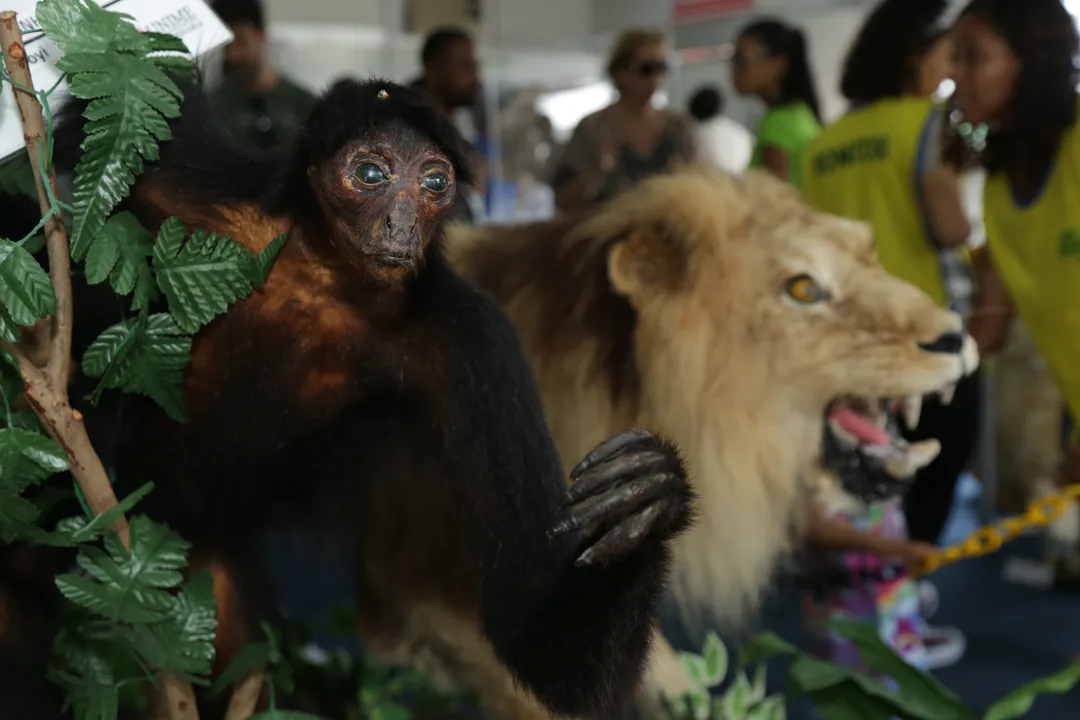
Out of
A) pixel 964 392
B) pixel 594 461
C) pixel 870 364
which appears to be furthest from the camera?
pixel 964 392

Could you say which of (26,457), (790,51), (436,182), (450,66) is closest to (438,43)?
(450,66)

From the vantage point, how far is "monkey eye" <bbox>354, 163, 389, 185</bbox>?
0.64m

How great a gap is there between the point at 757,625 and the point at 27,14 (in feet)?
3.15

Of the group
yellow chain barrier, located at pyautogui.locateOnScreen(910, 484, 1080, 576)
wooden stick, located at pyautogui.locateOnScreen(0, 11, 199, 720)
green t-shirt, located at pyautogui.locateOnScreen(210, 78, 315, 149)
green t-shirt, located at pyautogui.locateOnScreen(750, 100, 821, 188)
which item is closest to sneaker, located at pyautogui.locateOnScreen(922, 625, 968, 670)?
yellow chain barrier, located at pyautogui.locateOnScreen(910, 484, 1080, 576)

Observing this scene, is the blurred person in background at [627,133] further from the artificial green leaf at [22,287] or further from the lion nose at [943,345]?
the artificial green leaf at [22,287]

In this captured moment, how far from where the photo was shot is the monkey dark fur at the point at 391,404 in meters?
0.64

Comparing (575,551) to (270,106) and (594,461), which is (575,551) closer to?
(594,461)

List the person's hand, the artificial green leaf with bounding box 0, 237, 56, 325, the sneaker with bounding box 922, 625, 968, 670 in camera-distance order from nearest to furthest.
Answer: the artificial green leaf with bounding box 0, 237, 56, 325, the person's hand, the sneaker with bounding box 922, 625, 968, 670

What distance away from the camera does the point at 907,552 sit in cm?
130

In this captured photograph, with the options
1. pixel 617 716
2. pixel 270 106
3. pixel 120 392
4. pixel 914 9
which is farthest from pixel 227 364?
pixel 914 9

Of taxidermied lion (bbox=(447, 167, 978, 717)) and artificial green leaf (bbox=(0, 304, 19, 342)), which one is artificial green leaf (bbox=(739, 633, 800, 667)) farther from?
artificial green leaf (bbox=(0, 304, 19, 342))

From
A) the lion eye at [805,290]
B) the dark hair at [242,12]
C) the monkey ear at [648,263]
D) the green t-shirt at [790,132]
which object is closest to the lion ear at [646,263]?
the monkey ear at [648,263]

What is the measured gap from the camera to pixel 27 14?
68 cm

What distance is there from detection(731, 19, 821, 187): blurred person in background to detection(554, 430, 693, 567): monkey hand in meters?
0.75
